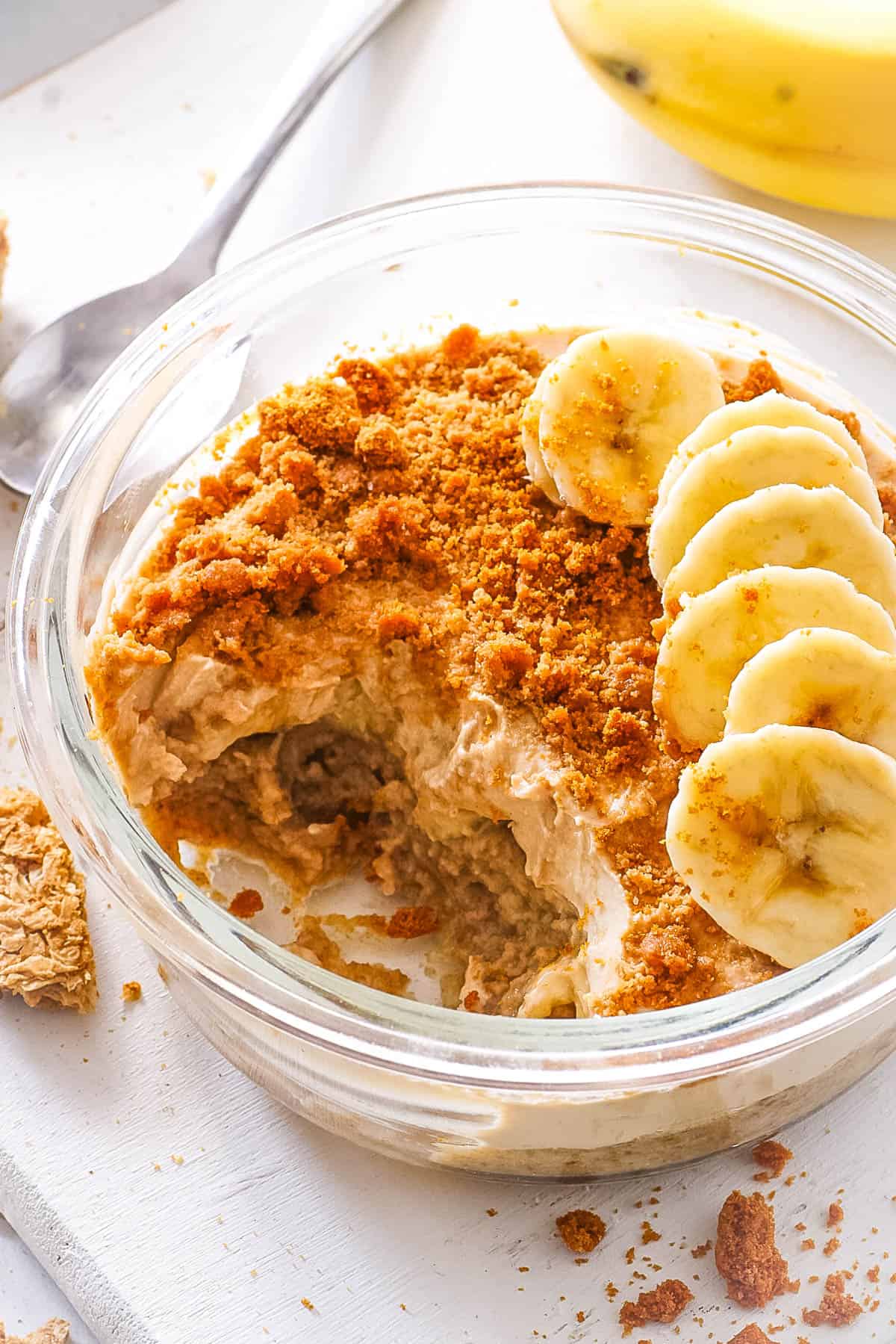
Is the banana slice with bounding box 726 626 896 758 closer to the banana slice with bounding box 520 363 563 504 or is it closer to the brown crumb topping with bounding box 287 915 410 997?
the banana slice with bounding box 520 363 563 504

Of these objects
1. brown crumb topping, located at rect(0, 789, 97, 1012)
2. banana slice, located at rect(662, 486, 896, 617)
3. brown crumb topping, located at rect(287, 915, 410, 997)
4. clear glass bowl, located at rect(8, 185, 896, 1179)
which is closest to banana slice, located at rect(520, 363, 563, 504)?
banana slice, located at rect(662, 486, 896, 617)

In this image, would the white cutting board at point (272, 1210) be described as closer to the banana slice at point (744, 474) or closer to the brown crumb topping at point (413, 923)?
the brown crumb topping at point (413, 923)

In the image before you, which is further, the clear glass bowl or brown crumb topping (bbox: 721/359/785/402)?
brown crumb topping (bbox: 721/359/785/402)

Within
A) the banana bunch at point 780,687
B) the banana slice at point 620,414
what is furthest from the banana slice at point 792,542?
the banana slice at point 620,414

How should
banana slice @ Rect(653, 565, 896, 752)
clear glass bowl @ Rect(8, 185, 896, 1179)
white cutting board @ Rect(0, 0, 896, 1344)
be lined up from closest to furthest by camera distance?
clear glass bowl @ Rect(8, 185, 896, 1179), banana slice @ Rect(653, 565, 896, 752), white cutting board @ Rect(0, 0, 896, 1344)

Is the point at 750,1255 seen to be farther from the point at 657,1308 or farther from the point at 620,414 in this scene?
the point at 620,414

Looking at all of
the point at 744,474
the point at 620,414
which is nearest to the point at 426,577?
the point at 620,414

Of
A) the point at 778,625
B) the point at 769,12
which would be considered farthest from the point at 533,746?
the point at 769,12
